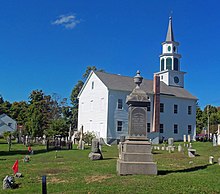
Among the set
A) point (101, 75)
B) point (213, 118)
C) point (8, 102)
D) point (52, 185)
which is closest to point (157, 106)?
point (101, 75)

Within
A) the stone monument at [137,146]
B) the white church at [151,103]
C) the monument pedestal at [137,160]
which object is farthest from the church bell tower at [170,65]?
the monument pedestal at [137,160]

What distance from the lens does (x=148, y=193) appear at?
8945 millimetres

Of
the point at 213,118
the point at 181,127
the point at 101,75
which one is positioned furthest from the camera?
the point at 213,118

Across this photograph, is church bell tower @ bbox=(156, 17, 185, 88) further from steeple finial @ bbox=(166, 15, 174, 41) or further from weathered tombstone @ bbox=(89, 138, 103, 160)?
weathered tombstone @ bbox=(89, 138, 103, 160)

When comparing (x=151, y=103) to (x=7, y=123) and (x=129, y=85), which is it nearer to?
(x=129, y=85)

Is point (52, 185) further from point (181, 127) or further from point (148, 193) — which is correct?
point (181, 127)

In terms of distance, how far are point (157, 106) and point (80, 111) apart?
1236 cm

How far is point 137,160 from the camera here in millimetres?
12438

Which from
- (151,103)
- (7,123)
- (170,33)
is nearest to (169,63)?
(170,33)

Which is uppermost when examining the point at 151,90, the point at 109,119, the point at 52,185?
the point at 151,90

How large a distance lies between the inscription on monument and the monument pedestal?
368mm

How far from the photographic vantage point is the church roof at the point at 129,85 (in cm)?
4306

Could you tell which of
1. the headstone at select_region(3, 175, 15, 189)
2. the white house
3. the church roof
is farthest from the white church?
the headstone at select_region(3, 175, 15, 189)

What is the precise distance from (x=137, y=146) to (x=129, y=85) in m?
32.4
